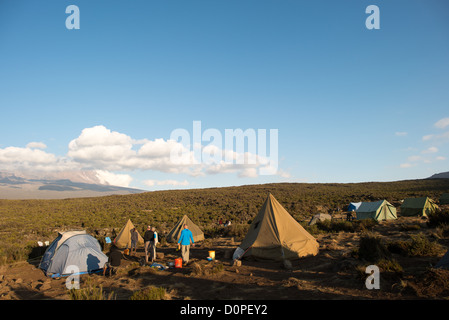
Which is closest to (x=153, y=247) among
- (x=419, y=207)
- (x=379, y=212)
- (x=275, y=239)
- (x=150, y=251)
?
(x=150, y=251)

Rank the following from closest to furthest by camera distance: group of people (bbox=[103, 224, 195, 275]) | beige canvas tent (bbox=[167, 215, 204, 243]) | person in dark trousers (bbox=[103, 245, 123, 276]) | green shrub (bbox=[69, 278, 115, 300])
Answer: green shrub (bbox=[69, 278, 115, 300])
person in dark trousers (bbox=[103, 245, 123, 276])
group of people (bbox=[103, 224, 195, 275])
beige canvas tent (bbox=[167, 215, 204, 243])

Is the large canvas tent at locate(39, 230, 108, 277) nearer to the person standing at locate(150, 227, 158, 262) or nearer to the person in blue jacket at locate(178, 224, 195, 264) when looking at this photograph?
the person standing at locate(150, 227, 158, 262)

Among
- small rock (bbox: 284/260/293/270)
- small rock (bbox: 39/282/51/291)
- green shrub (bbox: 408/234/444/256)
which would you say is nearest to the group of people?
small rock (bbox: 39/282/51/291)

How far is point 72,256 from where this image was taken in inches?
454

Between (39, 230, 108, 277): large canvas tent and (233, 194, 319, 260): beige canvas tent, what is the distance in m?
6.31

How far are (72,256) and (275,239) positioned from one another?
8.88 metres

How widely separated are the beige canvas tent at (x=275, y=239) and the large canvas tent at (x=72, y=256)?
6.31 meters

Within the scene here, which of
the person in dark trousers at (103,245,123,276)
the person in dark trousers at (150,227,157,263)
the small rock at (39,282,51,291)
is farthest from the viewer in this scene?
the person in dark trousers at (150,227,157,263)

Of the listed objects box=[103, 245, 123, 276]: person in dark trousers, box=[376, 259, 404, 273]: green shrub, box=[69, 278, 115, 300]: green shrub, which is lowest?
box=[103, 245, 123, 276]: person in dark trousers

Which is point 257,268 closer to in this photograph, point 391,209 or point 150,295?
point 150,295

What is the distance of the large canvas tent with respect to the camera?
11.3m

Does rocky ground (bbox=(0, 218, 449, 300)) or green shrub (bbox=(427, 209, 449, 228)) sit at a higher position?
green shrub (bbox=(427, 209, 449, 228))
